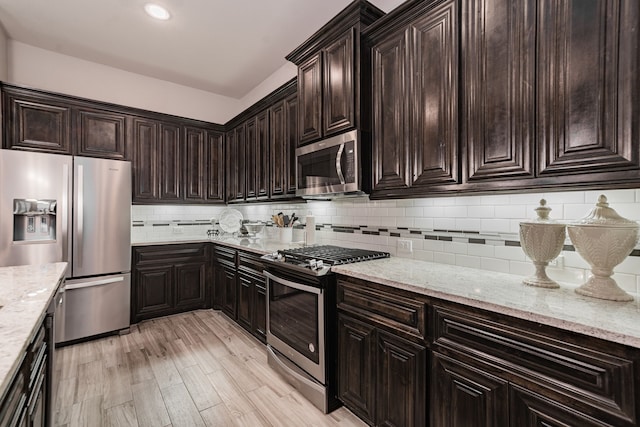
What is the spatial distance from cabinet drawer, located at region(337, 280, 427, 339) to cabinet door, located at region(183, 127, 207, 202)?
118 inches

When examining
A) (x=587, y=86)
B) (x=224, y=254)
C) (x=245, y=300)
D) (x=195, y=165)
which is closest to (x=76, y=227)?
(x=224, y=254)

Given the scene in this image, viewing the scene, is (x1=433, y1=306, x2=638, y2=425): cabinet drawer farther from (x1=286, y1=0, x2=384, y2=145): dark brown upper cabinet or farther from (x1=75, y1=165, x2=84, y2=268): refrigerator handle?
(x1=75, y1=165, x2=84, y2=268): refrigerator handle

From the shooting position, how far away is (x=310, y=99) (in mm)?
2521

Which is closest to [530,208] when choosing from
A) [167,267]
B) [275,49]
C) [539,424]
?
[539,424]

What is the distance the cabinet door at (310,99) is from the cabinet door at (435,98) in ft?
2.80

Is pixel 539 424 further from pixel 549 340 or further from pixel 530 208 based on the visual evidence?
pixel 530 208

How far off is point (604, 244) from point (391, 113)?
4.25 ft

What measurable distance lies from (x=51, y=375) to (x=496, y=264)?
2485mm

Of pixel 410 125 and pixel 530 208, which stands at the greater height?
pixel 410 125

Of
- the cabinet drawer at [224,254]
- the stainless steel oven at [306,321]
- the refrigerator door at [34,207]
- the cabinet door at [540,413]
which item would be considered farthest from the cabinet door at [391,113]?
the refrigerator door at [34,207]

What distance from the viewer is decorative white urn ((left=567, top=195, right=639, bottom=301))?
44.8 inches

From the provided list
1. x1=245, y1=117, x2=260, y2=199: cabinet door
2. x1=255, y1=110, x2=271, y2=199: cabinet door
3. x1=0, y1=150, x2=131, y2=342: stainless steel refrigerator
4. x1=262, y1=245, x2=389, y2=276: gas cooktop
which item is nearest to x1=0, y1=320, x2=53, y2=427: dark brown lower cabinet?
x1=262, y1=245, x2=389, y2=276: gas cooktop

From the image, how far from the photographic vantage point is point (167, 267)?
11.6 ft

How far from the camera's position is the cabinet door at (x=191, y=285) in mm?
3609
